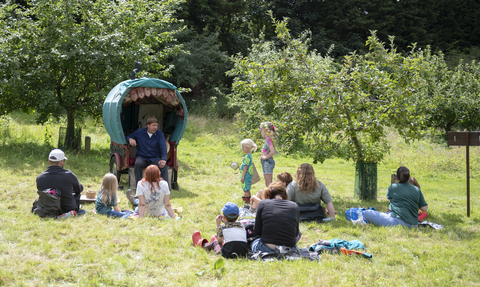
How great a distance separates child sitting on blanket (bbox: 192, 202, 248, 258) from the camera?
5172 mm

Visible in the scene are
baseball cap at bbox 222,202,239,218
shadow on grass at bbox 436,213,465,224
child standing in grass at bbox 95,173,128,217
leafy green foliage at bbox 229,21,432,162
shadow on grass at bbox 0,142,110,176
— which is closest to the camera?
baseball cap at bbox 222,202,239,218

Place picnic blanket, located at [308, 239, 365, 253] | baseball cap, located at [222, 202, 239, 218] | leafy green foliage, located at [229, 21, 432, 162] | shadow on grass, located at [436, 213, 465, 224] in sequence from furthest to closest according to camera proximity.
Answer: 1. leafy green foliage, located at [229, 21, 432, 162]
2. shadow on grass, located at [436, 213, 465, 224]
3. picnic blanket, located at [308, 239, 365, 253]
4. baseball cap, located at [222, 202, 239, 218]

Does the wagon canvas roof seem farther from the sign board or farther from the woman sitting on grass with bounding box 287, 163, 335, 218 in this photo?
the sign board

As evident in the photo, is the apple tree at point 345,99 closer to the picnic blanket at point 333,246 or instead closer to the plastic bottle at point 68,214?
the picnic blanket at point 333,246

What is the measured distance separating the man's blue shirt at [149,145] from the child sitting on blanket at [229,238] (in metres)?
4.28

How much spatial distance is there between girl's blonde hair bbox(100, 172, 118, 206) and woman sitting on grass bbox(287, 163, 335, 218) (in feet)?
10.0

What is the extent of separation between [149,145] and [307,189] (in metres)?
4.18

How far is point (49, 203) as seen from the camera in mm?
6531

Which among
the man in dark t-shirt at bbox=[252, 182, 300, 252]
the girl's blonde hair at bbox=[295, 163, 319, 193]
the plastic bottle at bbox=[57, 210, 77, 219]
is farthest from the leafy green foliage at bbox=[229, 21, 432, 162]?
the plastic bottle at bbox=[57, 210, 77, 219]

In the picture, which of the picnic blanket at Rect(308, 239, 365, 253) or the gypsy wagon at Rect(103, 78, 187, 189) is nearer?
the picnic blanket at Rect(308, 239, 365, 253)

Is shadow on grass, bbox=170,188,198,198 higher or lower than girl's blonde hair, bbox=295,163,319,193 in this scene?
lower

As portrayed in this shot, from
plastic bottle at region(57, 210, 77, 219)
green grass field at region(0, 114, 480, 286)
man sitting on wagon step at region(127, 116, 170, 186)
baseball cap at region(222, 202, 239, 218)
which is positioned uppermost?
man sitting on wagon step at region(127, 116, 170, 186)

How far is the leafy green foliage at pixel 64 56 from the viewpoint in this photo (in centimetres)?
1313

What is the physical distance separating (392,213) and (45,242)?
18.2 feet
